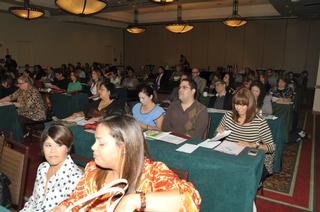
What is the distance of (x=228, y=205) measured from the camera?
90.9 inches

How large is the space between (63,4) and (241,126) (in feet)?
9.15

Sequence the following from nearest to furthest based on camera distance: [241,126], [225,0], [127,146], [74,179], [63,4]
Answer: [127,146] → [74,179] → [241,126] → [63,4] → [225,0]

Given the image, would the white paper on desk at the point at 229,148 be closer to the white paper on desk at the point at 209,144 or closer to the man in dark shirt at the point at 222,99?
the white paper on desk at the point at 209,144

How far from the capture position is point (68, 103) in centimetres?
654

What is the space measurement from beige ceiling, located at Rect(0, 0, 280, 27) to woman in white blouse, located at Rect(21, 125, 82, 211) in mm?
8176

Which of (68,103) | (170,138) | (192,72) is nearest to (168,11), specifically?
(192,72)

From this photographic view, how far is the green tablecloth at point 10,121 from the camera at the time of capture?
468 centimetres

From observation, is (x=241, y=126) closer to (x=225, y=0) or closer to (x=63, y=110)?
(x=63, y=110)

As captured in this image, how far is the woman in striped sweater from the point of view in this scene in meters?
2.99

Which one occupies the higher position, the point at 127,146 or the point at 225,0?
the point at 225,0

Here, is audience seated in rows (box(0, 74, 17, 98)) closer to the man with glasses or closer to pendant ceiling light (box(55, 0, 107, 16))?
pendant ceiling light (box(55, 0, 107, 16))

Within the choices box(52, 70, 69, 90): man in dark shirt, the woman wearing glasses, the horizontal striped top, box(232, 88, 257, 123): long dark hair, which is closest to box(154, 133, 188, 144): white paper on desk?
the horizontal striped top

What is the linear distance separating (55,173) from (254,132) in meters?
2.08

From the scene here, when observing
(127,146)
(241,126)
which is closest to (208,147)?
(241,126)
